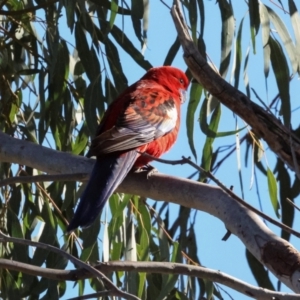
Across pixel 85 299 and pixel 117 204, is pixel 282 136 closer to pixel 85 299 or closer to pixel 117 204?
pixel 85 299

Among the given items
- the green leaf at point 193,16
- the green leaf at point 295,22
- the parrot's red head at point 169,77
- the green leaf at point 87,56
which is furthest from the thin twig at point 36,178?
the parrot's red head at point 169,77

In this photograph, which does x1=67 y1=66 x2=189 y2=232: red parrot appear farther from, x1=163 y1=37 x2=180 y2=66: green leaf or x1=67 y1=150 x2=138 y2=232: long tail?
x1=163 y1=37 x2=180 y2=66: green leaf

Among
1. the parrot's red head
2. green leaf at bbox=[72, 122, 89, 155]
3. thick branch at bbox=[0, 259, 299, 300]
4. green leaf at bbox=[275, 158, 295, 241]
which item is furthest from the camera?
the parrot's red head

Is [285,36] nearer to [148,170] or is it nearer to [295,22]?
[295,22]

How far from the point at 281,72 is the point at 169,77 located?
3.05ft

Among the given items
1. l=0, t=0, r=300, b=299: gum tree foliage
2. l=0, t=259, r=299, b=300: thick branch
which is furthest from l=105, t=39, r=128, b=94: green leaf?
l=0, t=259, r=299, b=300: thick branch

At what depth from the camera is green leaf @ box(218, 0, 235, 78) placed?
2561 millimetres

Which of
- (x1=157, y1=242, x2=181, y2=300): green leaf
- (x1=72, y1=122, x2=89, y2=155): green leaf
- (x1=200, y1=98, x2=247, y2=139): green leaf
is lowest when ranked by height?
(x1=157, y1=242, x2=181, y2=300): green leaf

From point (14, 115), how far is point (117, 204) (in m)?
0.57

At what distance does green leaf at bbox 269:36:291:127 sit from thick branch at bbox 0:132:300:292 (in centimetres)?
43

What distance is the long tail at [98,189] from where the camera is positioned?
7.48 feet

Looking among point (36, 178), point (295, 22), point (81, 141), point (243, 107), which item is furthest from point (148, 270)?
point (81, 141)

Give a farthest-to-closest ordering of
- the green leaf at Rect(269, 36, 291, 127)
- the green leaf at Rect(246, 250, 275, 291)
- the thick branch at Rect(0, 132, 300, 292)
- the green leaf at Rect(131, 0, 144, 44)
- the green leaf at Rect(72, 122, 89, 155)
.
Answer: the green leaf at Rect(72, 122, 89, 155) < the green leaf at Rect(246, 250, 275, 291) < the green leaf at Rect(131, 0, 144, 44) < the green leaf at Rect(269, 36, 291, 127) < the thick branch at Rect(0, 132, 300, 292)

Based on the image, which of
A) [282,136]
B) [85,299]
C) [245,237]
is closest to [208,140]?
[282,136]
